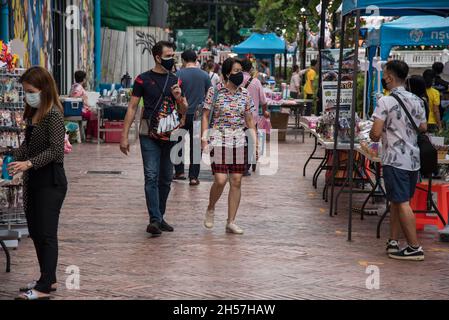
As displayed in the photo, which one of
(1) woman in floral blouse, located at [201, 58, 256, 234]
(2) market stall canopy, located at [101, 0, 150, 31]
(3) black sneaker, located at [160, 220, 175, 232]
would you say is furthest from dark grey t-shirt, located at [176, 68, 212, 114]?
(2) market stall canopy, located at [101, 0, 150, 31]

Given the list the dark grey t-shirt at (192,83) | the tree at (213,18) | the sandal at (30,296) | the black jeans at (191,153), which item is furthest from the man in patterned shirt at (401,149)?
the tree at (213,18)

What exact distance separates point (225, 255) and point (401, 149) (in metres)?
1.92

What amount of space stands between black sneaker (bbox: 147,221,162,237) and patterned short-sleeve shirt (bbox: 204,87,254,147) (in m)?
1.02

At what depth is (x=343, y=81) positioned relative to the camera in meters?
11.6

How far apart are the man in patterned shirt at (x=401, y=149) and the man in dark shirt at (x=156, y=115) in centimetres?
213

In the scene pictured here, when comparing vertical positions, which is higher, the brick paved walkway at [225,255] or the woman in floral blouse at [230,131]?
the woman in floral blouse at [230,131]

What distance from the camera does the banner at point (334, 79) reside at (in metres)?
11.7

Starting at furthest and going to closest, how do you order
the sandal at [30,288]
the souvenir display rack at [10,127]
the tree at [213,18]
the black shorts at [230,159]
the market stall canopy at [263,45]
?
1. the tree at [213,18]
2. the market stall canopy at [263,45]
3. the black shorts at [230,159]
4. the souvenir display rack at [10,127]
5. the sandal at [30,288]

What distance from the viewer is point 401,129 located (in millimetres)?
8641

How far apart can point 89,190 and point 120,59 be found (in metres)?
16.5

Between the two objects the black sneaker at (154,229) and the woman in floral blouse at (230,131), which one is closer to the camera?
the black sneaker at (154,229)

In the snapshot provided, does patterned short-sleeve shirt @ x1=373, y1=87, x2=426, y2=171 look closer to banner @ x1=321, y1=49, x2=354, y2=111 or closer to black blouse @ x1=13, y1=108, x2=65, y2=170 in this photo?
banner @ x1=321, y1=49, x2=354, y2=111

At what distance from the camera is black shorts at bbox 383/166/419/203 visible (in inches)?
339

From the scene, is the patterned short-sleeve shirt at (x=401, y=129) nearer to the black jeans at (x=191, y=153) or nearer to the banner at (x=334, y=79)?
the banner at (x=334, y=79)
